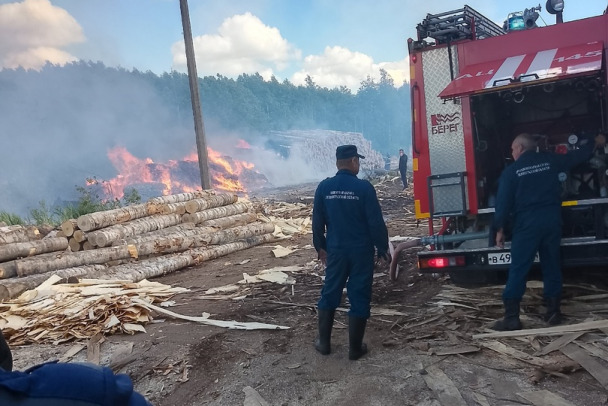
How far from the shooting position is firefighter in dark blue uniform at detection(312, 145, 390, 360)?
16.2ft

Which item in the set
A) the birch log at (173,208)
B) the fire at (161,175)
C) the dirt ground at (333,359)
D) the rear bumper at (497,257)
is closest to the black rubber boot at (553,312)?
the dirt ground at (333,359)

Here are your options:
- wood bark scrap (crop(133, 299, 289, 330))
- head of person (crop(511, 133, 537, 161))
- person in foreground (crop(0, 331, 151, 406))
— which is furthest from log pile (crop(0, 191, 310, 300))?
person in foreground (crop(0, 331, 151, 406))

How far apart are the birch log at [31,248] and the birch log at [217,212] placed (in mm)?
3018

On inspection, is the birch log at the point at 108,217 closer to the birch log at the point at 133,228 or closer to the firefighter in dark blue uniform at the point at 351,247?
the birch log at the point at 133,228

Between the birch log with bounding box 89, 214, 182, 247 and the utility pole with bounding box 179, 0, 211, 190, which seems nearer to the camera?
the birch log with bounding box 89, 214, 182, 247

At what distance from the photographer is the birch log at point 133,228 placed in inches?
400

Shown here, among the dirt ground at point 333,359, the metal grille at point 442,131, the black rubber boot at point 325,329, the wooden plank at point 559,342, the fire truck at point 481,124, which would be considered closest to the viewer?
the dirt ground at point 333,359

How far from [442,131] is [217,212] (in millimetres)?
8055

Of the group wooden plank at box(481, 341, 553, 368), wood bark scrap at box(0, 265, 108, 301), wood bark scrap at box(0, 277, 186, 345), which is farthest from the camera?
wood bark scrap at box(0, 265, 108, 301)

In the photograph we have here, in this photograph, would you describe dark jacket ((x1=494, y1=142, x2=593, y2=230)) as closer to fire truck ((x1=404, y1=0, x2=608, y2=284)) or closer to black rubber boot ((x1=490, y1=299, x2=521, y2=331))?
fire truck ((x1=404, y1=0, x2=608, y2=284))

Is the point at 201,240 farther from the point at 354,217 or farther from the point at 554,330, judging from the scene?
the point at 554,330

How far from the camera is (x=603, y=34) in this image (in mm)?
5688

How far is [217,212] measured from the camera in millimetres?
13227

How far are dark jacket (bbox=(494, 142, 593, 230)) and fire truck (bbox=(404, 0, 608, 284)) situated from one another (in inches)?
17.3
